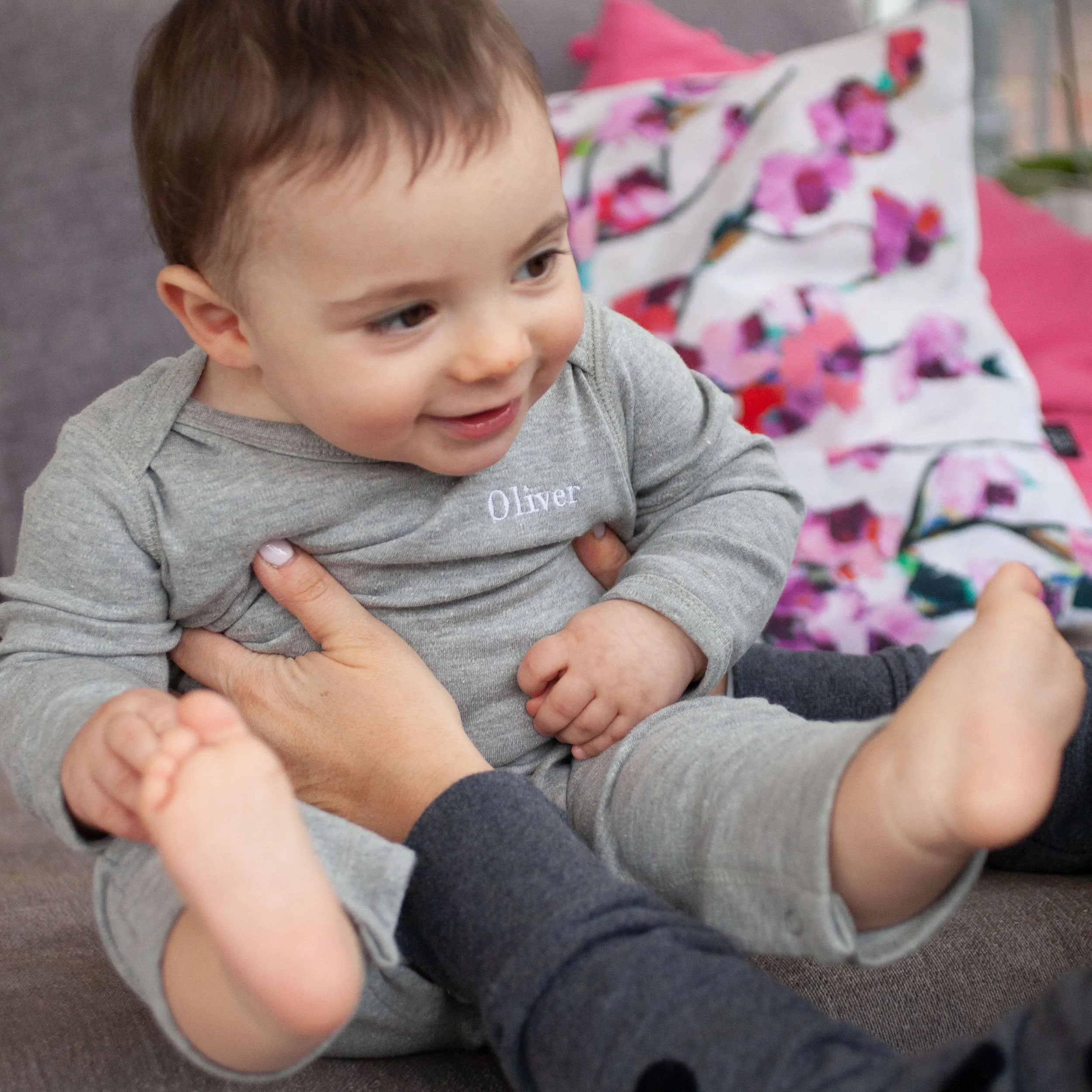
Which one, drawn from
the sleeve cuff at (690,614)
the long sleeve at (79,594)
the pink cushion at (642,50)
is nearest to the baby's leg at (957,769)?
the sleeve cuff at (690,614)

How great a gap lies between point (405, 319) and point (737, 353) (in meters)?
0.70

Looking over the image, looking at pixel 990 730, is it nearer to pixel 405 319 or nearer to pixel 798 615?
pixel 405 319

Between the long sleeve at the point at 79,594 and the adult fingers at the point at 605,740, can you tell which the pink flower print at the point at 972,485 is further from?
the long sleeve at the point at 79,594

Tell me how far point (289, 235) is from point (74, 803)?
0.34 m

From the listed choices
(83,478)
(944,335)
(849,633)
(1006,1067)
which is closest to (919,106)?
(944,335)

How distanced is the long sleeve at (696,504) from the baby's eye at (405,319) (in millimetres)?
210

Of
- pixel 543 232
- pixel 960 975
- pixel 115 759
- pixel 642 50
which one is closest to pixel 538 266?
pixel 543 232

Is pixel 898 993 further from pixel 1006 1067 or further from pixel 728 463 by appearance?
pixel 728 463

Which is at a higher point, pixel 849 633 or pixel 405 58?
pixel 405 58

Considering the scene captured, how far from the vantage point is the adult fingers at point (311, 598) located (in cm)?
85

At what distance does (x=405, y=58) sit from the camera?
712mm

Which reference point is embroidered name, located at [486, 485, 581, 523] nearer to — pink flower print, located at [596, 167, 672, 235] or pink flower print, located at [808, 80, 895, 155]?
pink flower print, located at [596, 167, 672, 235]

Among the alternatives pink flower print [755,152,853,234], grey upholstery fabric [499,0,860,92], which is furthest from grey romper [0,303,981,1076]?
grey upholstery fabric [499,0,860,92]

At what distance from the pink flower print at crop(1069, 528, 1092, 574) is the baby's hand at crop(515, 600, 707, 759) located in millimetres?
534
